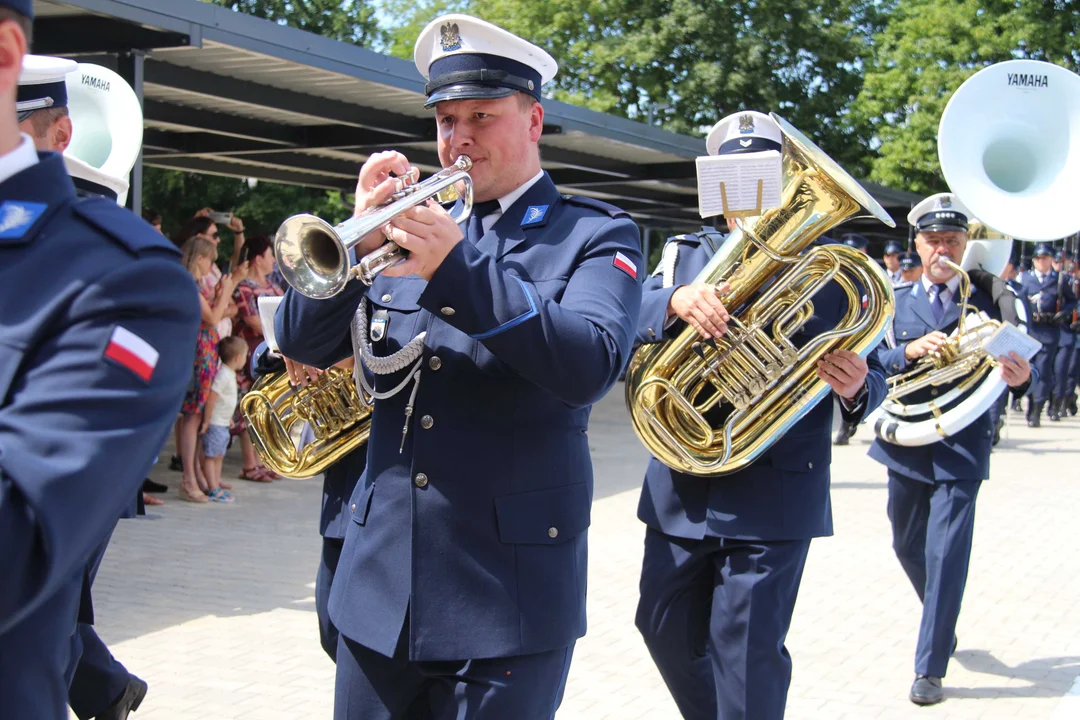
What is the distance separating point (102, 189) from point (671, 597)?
2.17 meters

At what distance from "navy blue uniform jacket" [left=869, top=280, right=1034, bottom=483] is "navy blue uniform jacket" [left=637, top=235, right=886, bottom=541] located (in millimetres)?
1356

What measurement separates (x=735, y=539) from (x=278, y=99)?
20.2ft

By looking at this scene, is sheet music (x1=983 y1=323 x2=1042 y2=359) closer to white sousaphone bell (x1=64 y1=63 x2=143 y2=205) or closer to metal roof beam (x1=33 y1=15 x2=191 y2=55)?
white sousaphone bell (x1=64 y1=63 x2=143 y2=205)

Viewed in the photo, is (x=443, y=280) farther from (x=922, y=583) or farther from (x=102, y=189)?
(x=922, y=583)

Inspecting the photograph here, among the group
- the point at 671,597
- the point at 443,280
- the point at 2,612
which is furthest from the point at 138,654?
the point at 2,612

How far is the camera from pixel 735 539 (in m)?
4.11

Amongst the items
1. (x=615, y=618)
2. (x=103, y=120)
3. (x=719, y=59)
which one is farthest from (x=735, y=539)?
(x=719, y=59)

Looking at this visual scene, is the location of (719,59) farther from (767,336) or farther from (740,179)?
(740,179)

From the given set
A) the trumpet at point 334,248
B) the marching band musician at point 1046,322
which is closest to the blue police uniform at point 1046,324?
the marching band musician at point 1046,322

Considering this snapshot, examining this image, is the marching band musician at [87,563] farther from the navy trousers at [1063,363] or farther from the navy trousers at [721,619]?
the navy trousers at [1063,363]

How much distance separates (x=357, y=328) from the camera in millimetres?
2768

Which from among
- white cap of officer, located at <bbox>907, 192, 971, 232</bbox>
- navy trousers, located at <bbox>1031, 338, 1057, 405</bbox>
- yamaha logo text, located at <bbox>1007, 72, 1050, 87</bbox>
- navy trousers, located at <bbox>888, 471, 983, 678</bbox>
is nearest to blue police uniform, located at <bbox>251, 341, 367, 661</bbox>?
navy trousers, located at <bbox>888, 471, 983, 678</bbox>

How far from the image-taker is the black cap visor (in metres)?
2.70

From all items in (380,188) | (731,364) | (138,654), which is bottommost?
(138,654)
